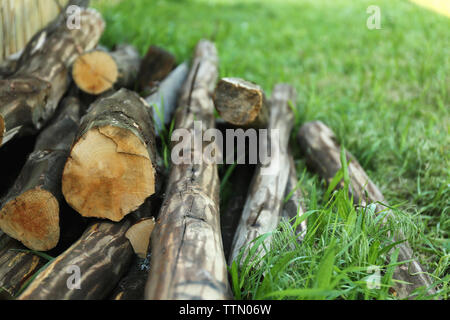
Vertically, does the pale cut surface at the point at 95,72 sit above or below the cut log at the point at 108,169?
above

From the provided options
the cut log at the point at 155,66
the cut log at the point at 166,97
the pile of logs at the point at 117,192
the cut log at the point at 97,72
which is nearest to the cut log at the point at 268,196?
the pile of logs at the point at 117,192

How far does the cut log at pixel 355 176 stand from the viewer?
2051mm

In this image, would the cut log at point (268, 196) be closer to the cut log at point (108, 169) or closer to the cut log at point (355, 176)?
the cut log at point (355, 176)

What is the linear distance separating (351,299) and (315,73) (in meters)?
3.54

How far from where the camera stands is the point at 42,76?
2.96 m

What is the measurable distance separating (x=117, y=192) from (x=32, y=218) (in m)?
0.44

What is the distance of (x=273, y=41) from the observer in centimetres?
566

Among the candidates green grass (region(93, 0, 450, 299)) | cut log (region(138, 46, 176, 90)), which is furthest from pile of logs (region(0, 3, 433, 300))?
cut log (region(138, 46, 176, 90))

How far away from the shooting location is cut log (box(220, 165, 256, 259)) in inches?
102

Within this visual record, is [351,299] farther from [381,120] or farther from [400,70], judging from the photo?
[400,70]

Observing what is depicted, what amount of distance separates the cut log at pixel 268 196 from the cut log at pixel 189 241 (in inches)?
9.3

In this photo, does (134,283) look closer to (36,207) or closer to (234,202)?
(36,207)

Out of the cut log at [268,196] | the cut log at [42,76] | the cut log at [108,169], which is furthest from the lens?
the cut log at [42,76]

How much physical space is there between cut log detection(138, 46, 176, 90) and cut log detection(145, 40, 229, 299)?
1.59 meters
